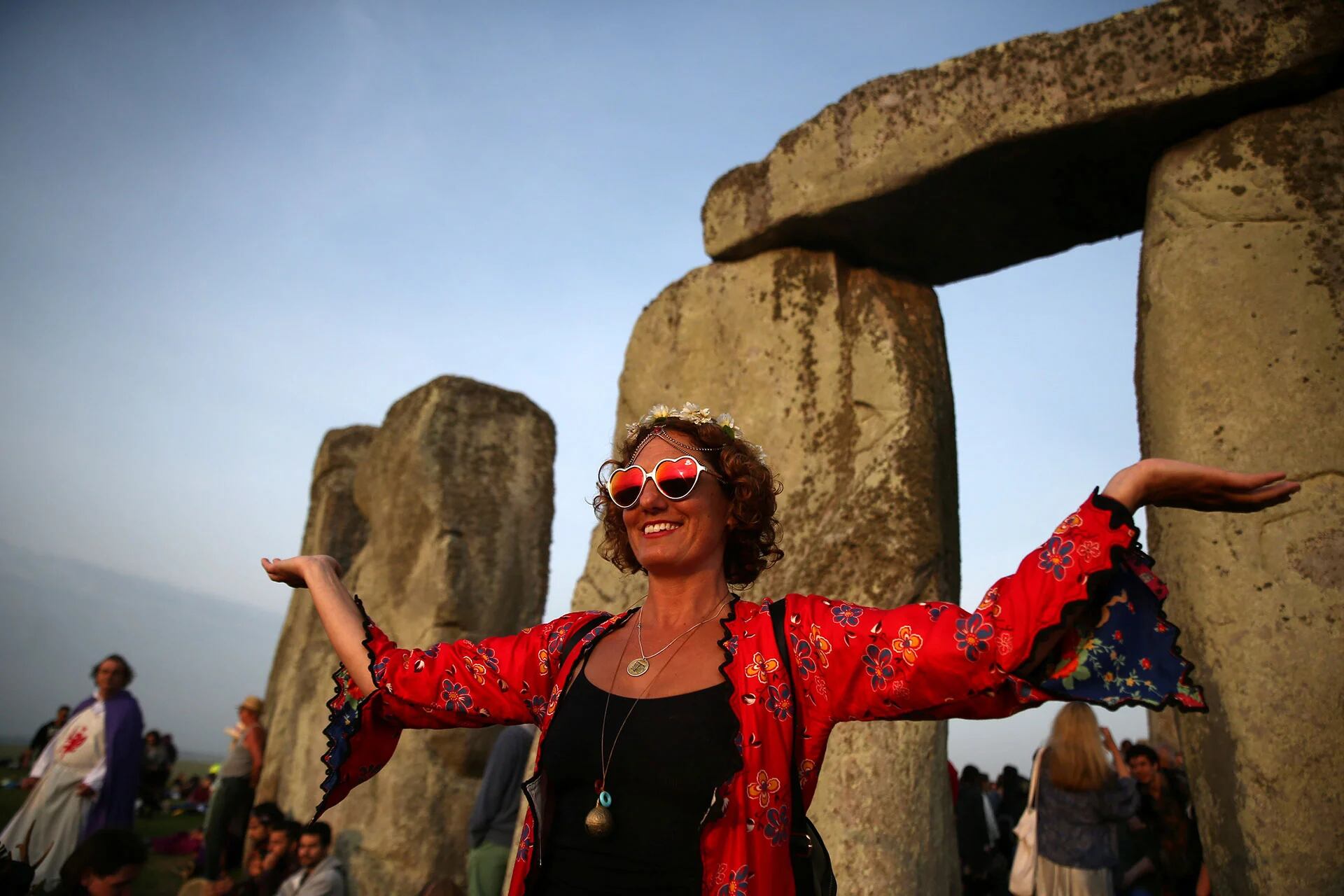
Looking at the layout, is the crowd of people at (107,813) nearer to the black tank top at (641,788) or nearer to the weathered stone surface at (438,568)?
the weathered stone surface at (438,568)

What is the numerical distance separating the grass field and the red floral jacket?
19.4 ft

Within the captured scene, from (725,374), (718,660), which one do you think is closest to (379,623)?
(725,374)

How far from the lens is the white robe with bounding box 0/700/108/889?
493 centimetres

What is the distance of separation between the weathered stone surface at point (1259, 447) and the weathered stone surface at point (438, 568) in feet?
13.5

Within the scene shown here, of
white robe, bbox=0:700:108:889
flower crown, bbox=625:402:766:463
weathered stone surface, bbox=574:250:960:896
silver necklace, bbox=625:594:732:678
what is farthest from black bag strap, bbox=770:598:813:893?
white robe, bbox=0:700:108:889

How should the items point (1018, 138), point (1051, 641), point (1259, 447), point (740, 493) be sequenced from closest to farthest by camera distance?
point (1051, 641), point (740, 493), point (1259, 447), point (1018, 138)

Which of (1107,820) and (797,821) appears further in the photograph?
(1107,820)

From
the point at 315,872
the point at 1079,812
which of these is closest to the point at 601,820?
the point at 1079,812

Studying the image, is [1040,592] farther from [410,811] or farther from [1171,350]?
[410,811]

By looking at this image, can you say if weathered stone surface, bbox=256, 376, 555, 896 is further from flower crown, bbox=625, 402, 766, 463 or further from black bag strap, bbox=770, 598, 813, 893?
black bag strap, bbox=770, 598, 813, 893

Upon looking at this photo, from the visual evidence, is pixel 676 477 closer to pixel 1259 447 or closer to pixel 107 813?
pixel 1259 447

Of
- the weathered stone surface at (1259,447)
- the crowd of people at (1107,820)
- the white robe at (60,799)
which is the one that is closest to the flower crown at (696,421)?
the weathered stone surface at (1259,447)

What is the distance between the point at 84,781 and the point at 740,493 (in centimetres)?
440

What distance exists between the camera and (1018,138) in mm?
3721
